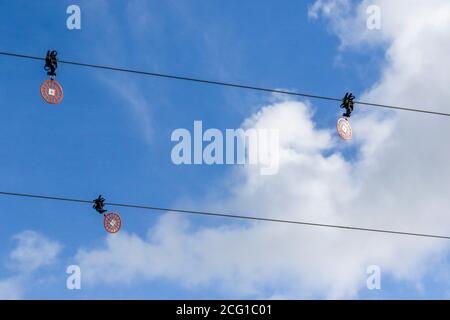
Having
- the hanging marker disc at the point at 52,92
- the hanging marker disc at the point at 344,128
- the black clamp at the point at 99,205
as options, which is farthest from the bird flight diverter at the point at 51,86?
the hanging marker disc at the point at 344,128

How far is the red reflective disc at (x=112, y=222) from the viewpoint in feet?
61.8

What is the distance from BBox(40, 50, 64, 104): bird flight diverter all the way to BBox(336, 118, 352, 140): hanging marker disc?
7566 mm

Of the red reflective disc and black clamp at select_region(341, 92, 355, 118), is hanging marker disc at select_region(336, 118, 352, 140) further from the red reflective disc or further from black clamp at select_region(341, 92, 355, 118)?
the red reflective disc

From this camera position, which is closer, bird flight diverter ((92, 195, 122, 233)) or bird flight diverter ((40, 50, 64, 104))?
bird flight diverter ((40, 50, 64, 104))

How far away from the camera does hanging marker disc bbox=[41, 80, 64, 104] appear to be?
55.0ft

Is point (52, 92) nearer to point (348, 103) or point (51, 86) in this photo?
point (51, 86)

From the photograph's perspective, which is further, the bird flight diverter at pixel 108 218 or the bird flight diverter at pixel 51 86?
the bird flight diverter at pixel 108 218

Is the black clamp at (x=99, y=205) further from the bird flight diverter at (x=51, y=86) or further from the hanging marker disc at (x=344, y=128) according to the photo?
the hanging marker disc at (x=344, y=128)

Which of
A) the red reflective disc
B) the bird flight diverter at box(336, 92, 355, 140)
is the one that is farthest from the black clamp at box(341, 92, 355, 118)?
the red reflective disc

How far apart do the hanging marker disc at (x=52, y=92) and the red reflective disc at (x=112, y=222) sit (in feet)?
12.6

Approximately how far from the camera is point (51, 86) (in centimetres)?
1678

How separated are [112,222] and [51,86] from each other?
14.6 ft

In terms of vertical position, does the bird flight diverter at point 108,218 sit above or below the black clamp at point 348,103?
below

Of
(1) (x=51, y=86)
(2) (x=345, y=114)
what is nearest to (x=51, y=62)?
(1) (x=51, y=86)
